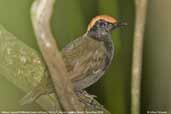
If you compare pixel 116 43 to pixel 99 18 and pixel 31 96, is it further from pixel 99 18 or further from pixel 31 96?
pixel 31 96

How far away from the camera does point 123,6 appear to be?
0.96 meters

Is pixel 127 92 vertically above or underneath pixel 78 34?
underneath

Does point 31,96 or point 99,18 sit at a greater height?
point 99,18

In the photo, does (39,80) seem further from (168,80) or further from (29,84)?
(168,80)

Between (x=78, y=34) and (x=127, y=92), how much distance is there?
17 centimetres

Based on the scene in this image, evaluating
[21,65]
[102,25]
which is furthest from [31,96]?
[102,25]

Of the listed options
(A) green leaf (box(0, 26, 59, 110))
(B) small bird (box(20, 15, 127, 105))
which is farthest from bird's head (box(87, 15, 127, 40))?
(A) green leaf (box(0, 26, 59, 110))

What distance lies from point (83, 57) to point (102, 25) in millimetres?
80

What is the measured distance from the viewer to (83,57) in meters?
0.96

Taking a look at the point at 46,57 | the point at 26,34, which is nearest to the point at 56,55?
the point at 46,57

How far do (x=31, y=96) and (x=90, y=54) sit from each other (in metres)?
0.16

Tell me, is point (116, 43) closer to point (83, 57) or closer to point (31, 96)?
point (83, 57)

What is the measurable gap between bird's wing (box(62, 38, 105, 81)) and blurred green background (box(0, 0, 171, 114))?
21 millimetres

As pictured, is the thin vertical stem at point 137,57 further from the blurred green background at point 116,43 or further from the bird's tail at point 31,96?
the bird's tail at point 31,96
